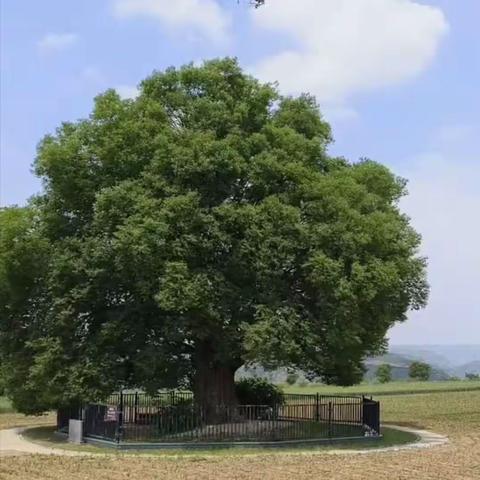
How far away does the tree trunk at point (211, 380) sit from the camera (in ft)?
87.1

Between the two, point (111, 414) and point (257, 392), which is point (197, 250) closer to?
point (111, 414)

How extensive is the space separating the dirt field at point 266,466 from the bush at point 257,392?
8.74 metres

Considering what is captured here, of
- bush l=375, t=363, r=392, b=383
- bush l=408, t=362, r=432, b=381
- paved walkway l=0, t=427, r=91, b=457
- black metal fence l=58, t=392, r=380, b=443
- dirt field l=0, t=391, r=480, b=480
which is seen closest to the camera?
dirt field l=0, t=391, r=480, b=480

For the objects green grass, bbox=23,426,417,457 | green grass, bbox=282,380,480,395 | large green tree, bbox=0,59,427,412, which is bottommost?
green grass, bbox=23,426,417,457

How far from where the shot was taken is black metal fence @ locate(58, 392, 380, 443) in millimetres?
24109

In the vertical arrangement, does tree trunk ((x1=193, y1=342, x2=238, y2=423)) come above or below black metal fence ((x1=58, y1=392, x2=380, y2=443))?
above

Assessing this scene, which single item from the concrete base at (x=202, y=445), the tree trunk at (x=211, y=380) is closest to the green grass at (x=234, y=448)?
the concrete base at (x=202, y=445)

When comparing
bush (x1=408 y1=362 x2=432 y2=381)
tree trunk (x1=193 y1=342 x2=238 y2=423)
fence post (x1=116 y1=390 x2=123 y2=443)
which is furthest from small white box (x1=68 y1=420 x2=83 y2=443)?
bush (x1=408 y1=362 x2=432 y2=381)

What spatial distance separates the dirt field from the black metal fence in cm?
282

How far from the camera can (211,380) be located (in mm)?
26797

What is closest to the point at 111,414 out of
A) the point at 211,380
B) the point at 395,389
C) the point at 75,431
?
the point at 75,431

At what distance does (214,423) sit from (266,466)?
6612 millimetres

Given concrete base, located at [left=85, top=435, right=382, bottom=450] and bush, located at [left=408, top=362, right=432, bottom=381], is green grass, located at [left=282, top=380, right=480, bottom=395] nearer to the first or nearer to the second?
bush, located at [left=408, top=362, right=432, bottom=381]

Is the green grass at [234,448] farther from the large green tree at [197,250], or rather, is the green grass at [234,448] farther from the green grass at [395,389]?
the green grass at [395,389]
